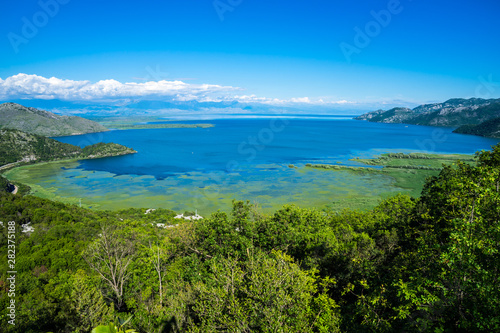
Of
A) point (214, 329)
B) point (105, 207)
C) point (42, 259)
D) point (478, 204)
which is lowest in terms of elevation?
point (105, 207)

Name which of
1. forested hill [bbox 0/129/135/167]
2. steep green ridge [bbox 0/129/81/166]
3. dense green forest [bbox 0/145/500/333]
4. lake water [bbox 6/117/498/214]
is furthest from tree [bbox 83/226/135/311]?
steep green ridge [bbox 0/129/81/166]

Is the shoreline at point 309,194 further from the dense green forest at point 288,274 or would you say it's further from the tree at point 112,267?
the tree at point 112,267

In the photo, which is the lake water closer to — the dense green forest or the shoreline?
the shoreline

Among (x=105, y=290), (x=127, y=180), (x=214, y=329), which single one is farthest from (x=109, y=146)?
(x=214, y=329)

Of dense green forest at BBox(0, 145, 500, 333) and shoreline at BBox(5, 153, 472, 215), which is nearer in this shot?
dense green forest at BBox(0, 145, 500, 333)

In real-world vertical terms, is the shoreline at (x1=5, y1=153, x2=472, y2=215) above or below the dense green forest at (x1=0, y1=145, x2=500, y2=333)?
below

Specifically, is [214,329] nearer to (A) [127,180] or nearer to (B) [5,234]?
(B) [5,234]

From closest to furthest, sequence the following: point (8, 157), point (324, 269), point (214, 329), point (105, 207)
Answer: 1. point (214, 329)
2. point (324, 269)
3. point (105, 207)
4. point (8, 157)
